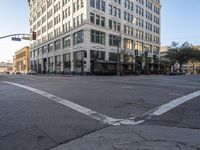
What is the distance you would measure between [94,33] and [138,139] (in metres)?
45.4

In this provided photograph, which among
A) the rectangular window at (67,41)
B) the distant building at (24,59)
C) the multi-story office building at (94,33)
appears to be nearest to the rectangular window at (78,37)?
the multi-story office building at (94,33)

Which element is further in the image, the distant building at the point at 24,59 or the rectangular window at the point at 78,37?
the distant building at the point at 24,59

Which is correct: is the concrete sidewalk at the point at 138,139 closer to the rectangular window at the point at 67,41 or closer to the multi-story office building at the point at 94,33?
the multi-story office building at the point at 94,33

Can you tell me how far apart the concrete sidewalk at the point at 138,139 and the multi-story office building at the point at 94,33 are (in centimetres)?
4172

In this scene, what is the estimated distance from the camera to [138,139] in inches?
197

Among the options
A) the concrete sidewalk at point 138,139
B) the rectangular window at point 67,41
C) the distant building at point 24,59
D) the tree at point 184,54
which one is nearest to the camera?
the concrete sidewalk at point 138,139

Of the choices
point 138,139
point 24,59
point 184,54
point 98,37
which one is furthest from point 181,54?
point 138,139

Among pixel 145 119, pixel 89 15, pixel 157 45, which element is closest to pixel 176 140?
pixel 145 119

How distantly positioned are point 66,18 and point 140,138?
54.3 m

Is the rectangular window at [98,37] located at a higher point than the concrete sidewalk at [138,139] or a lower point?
higher

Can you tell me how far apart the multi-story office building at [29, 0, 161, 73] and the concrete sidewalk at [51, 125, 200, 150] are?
41720 mm

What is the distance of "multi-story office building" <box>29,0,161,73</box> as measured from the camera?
4862cm

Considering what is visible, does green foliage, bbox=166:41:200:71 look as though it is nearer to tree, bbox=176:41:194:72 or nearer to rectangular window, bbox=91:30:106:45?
tree, bbox=176:41:194:72

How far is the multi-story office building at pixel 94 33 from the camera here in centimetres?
4862
